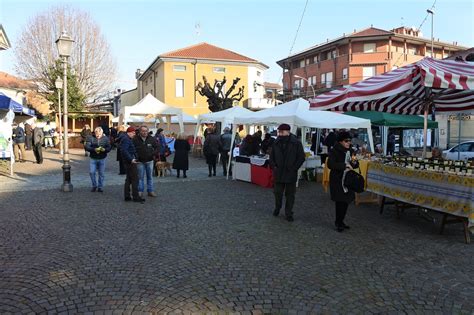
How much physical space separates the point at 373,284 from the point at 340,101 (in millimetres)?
4680

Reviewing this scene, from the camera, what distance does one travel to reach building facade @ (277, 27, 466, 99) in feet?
Answer: 154

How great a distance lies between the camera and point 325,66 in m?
52.2

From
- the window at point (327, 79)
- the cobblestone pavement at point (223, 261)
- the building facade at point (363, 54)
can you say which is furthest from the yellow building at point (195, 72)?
the cobblestone pavement at point (223, 261)

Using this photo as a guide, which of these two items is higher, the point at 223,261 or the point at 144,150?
the point at 144,150

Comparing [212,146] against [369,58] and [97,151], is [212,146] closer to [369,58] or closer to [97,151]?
[97,151]

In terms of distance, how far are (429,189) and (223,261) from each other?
368cm

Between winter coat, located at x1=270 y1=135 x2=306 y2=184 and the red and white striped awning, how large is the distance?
5.12 feet

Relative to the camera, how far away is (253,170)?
38.1 feet

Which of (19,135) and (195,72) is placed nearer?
(19,135)

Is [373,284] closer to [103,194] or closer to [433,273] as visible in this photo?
[433,273]

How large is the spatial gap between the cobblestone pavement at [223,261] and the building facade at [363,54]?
42.8 metres

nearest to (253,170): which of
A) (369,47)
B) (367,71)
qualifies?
(367,71)

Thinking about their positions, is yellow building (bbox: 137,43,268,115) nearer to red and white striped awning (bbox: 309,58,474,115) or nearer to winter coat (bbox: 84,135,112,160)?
winter coat (bbox: 84,135,112,160)

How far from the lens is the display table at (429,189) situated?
575 centimetres
